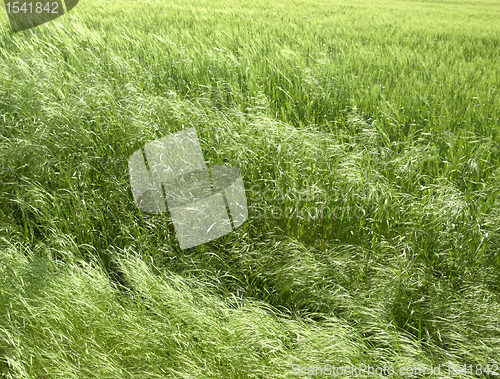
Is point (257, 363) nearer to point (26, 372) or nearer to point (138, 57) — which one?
point (26, 372)

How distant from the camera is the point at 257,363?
4.33ft

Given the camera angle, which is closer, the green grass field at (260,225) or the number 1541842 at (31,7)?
the green grass field at (260,225)

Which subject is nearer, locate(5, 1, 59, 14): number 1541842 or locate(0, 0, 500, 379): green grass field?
locate(0, 0, 500, 379): green grass field

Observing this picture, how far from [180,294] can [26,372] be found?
0.62 meters

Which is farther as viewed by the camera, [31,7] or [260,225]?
[31,7]

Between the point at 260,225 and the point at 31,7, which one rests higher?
the point at 31,7

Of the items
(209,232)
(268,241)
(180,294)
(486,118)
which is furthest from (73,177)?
(486,118)

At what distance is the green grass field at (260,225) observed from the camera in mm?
1388

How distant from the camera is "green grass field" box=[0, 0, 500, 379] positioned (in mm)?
1388

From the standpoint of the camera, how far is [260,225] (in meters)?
2.03

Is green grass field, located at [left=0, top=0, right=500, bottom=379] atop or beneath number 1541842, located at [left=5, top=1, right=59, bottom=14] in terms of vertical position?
beneath

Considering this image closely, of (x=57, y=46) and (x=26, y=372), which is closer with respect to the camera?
(x=26, y=372)

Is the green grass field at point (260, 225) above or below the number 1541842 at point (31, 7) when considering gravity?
below

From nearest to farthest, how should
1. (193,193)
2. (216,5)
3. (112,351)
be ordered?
(112,351)
(193,193)
(216,5)
